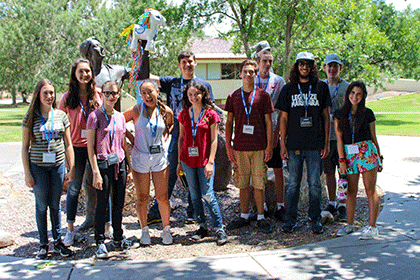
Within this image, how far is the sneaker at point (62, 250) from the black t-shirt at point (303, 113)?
2.67m

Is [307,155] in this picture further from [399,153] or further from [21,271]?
[399,153]

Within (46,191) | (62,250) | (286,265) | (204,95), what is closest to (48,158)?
(46,191)

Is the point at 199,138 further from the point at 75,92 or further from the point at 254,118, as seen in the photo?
the point at 75,92

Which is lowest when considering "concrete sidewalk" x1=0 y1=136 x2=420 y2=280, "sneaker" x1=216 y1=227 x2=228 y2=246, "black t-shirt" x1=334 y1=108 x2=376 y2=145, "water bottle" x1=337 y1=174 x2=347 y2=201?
"concrete sidewalk" x1=0 y1=136 x2=420 y2=280

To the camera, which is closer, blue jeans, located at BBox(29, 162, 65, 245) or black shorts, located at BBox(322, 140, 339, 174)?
blue jeans, located at BBox(29, 162, 65, 245)

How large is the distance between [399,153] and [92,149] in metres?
8.44

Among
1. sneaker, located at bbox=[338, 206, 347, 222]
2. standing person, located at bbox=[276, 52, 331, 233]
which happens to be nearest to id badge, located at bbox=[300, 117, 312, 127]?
standing person, located at bbox=[276, 52, 331, 233]

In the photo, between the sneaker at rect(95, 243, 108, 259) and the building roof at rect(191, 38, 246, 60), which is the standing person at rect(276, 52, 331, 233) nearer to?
the sneaker at rect(95, 243, 108, 259)

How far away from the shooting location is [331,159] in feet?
17.4

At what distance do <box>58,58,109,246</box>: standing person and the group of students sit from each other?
0.01 m

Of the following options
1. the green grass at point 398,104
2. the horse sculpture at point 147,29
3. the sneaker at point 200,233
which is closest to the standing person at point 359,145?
the sneaker at point 200,233

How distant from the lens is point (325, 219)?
514 cm

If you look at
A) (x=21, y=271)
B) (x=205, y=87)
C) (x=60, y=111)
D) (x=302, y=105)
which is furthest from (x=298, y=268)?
(x=60, y=111)

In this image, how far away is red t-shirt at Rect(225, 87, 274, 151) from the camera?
15.6ft
